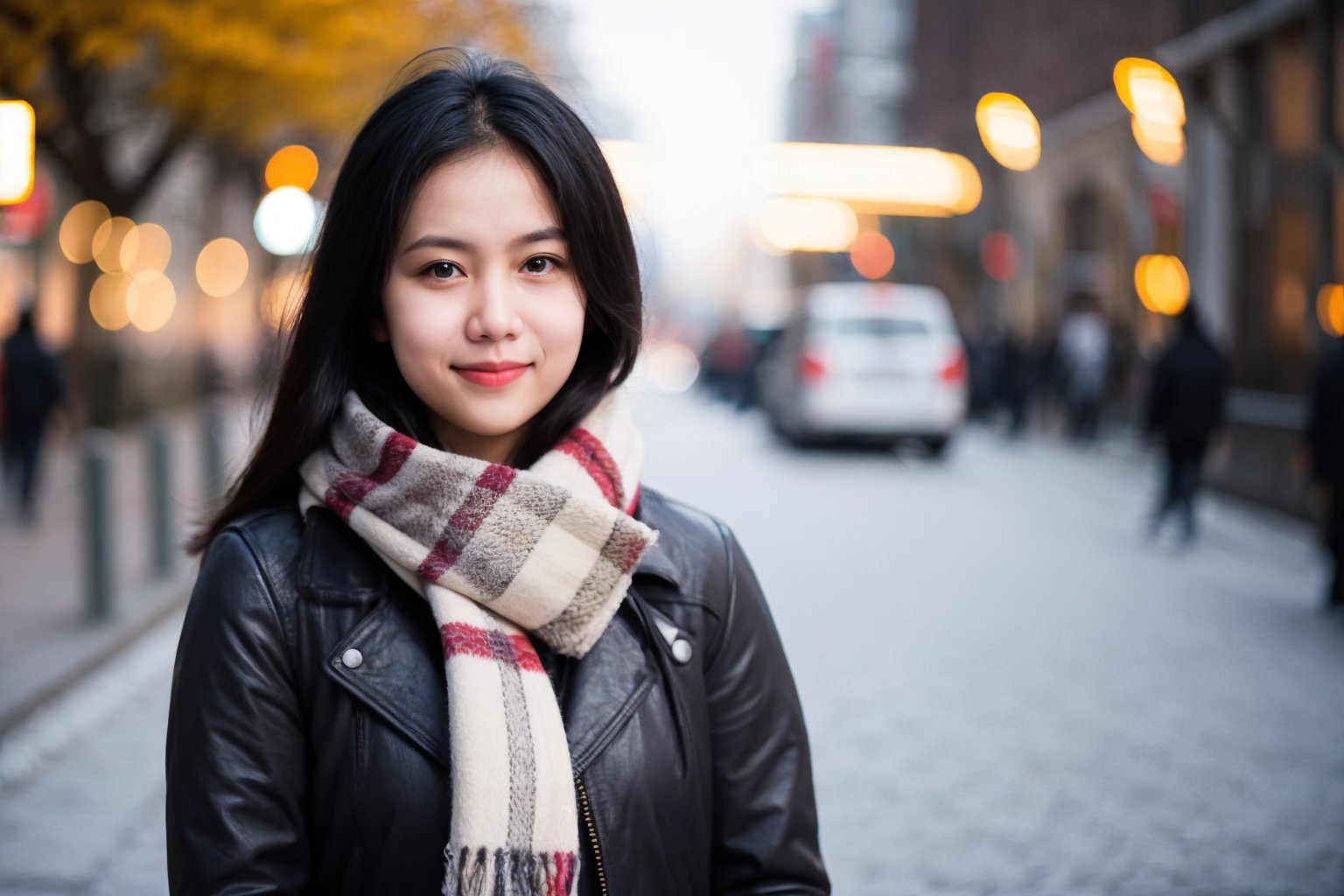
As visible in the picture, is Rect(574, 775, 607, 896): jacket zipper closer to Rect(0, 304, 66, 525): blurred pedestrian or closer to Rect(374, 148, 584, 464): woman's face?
Rect(374, 148, 584, 464): woman's face

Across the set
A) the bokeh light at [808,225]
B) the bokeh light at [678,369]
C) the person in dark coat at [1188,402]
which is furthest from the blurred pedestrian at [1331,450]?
the bokeh light at [808,225]

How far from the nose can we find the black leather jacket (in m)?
0.29

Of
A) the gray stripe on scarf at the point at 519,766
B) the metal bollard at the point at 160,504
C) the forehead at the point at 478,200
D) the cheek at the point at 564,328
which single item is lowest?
the metal bollard at the point at 160,504

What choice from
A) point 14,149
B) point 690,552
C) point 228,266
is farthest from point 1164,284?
point 228,266

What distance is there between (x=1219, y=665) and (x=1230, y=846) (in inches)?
119

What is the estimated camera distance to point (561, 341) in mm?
1948

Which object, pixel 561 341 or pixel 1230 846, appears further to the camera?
pixel 1230 846

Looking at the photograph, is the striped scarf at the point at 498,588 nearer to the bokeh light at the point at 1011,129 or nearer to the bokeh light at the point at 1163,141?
the bokeh light at the point at 1163,141

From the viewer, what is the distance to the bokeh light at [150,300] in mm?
46500

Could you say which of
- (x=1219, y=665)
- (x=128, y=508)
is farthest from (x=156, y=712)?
(x=128, y=508)

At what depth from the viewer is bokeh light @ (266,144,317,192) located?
1792 cm

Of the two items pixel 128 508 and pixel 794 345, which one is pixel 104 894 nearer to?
pixel 128 508

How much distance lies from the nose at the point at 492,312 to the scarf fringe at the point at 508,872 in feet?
1.92

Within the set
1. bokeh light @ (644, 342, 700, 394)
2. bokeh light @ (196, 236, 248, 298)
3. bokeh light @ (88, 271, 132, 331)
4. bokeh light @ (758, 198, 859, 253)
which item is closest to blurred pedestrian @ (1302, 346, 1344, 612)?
bokeh light @ (88, 271, 132, 331)
